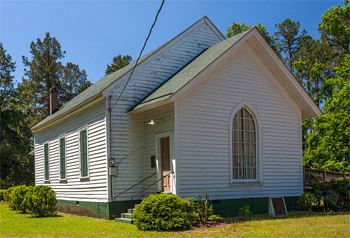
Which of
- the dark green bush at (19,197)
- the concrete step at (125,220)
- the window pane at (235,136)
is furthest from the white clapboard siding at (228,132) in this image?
the dark green bush at (19,197)

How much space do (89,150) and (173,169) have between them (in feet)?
15.1

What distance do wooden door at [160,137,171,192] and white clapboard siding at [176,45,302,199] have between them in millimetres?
1033

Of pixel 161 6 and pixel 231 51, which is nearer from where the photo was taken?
pixel 161 6

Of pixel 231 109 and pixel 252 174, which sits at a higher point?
pixel 231 109

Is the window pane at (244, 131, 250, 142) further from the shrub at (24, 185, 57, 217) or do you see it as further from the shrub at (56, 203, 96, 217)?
the shrub at (24, 185, 57, 217)

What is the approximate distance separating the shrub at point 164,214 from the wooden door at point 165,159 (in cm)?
234

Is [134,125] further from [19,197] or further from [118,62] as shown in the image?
[118,62]

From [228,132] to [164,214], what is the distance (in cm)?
451

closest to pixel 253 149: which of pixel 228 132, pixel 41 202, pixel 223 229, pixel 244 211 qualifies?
pixel 228 132

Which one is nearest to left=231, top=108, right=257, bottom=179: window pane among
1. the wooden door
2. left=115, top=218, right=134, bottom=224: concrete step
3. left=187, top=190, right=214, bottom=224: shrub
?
left=187, top=190, right=214, bottom=224: shrub

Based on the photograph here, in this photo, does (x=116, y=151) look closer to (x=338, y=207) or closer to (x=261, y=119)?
(x=261, y=119)

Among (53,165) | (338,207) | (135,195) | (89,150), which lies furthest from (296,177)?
(53,165)

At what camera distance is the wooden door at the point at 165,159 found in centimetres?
1375

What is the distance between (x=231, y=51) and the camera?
14.0 metres
